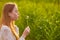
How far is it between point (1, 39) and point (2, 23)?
217 mm

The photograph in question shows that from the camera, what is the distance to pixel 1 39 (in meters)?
4.28

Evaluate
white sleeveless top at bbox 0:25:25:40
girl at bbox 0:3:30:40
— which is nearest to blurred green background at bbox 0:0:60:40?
girl at bbox 0:3:30:40

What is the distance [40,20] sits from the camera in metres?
7.19

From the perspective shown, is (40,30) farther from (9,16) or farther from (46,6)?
(9,16)

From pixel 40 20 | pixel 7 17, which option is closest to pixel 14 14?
pixel 7 17

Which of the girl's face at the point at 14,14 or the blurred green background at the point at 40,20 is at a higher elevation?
the girl's face at the point at 14,14

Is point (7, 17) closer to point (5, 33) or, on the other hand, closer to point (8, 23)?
point (8, 23)

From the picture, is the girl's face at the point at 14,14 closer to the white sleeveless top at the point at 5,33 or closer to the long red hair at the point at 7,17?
the long red hair at the point at 7,17

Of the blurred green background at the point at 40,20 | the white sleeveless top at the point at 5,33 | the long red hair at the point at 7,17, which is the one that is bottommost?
the blurred green background at the point at 40,20

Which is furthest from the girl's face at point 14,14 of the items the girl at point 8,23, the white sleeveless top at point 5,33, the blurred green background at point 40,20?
the blurred green background at point 40,20

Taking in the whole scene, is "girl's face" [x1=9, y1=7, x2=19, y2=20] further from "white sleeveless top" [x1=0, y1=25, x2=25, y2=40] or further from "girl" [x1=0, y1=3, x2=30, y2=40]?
"white sleeveless top" [x1=0, y1=25, x2=25, y2=40]

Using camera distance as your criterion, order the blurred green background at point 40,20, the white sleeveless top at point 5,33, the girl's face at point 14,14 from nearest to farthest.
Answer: the white sleeveless top at point 5,33
the girl's face at point 14,14
the blurred green background at point 40,20

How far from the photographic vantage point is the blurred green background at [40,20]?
6.97 metres

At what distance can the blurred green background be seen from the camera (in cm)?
697
